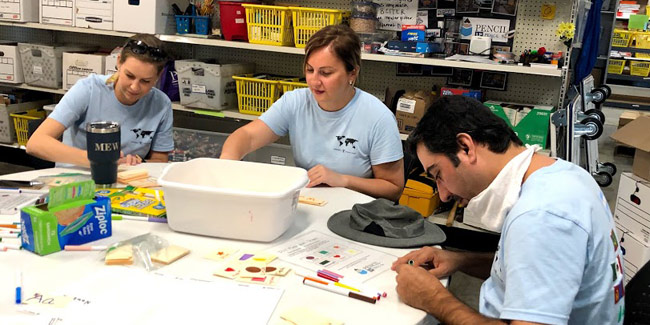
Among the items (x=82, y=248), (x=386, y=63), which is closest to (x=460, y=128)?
(x=82, y=248)

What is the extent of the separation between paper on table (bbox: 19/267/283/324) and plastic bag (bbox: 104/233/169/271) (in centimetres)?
3

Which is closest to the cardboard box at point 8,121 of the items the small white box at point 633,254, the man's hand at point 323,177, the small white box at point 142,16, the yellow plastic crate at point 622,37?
the small white box at point 142,16

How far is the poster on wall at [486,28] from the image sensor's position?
350cm

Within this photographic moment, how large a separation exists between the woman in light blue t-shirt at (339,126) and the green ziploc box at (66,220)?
0.78 m

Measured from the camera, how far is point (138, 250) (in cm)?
142

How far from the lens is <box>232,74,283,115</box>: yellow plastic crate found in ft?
12.0

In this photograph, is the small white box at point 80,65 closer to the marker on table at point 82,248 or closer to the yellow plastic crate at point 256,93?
the yellow plastic crate at point 256,93

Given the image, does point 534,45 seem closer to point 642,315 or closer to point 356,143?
point 356,143

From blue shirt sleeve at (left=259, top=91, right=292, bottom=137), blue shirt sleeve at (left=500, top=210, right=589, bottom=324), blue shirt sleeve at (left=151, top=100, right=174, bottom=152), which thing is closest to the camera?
blue shirt sleeve at (left=500, top=210, right=589, bottom=324)

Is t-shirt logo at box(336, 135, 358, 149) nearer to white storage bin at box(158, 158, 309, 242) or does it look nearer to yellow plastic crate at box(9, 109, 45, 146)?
white storage bin at box(158, 158, 309, 242)

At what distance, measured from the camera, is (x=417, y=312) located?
1.22m

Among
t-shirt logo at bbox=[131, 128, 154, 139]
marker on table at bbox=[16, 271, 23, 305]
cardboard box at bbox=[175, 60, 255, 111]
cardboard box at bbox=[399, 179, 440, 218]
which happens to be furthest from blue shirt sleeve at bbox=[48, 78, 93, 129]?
cardboard box at bbox=[399, 179, 440, 218]

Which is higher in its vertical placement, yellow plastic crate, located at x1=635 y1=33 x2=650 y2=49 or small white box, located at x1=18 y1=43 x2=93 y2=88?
yellow plastic crate, located at x1=635 y1=33 x2=650 y2=49

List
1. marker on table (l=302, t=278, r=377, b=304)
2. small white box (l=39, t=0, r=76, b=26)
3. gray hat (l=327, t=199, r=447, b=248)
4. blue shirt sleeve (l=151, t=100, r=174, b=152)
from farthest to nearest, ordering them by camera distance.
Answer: small white box (l=39, t=0, r=76, b=26) → blue shirt sleeve (l=151, t=100, r=174, b=152) → gray hat (l=327, t=199, r=447, b=248) → marker on table (l=302, t=278, r=377, b=304)
